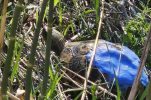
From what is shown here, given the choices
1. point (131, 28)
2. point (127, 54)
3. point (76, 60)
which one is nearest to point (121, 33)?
point (131, 28)

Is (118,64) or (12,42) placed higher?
(12,42)

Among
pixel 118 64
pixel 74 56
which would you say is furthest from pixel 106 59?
pixel 74 56

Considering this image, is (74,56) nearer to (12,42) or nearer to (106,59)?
(106,59)

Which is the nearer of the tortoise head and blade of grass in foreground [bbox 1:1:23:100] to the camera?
blade of grass in foreground [bbox 1:1:23:100]

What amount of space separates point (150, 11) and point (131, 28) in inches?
10.0

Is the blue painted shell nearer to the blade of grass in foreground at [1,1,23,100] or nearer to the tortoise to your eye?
the tortoise

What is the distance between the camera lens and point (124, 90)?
2346 millimetres

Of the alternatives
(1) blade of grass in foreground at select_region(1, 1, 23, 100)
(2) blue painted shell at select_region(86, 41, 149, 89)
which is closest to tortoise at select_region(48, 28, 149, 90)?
(2) blue painted shell at select_region(86, 41, 149, 89)

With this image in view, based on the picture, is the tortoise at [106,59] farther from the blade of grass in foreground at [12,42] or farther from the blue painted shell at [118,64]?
the blade of grass in foreground at [12,42]

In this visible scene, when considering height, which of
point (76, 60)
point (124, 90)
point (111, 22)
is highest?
point (111, 22)

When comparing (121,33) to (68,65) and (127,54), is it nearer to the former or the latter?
(127,54)

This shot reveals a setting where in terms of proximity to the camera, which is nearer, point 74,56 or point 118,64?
point 118,64

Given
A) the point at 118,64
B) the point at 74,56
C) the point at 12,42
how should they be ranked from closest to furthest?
the point at 12,42, the point at 118,64, the point at 74,56

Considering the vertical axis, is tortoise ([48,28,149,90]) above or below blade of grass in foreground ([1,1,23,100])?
below
